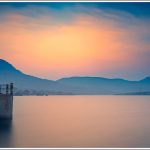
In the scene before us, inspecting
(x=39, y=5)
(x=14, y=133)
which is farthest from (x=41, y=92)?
(x=14, y=133)

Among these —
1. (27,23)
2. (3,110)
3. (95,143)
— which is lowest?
(95,143)

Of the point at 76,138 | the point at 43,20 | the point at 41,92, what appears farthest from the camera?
the point at 41,92

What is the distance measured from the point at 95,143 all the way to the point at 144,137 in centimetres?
161

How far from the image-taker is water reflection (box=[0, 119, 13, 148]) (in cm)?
773

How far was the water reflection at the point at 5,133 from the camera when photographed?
304 inches

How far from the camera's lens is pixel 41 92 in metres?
35.3

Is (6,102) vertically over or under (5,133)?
over

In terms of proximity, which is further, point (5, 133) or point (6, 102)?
point (6, 102)

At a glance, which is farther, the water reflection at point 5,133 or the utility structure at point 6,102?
the utility structure at point 6,102

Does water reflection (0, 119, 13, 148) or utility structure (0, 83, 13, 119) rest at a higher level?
utility structure (0, 83, 13, 119)

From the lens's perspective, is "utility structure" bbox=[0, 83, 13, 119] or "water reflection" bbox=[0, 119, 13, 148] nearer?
"water reflection" bbox=[0, 119, 13, 148]

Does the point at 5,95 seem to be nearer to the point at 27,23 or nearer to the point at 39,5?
the point at 27,23

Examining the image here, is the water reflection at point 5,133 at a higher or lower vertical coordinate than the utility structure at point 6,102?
lower

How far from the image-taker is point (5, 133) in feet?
29.1
